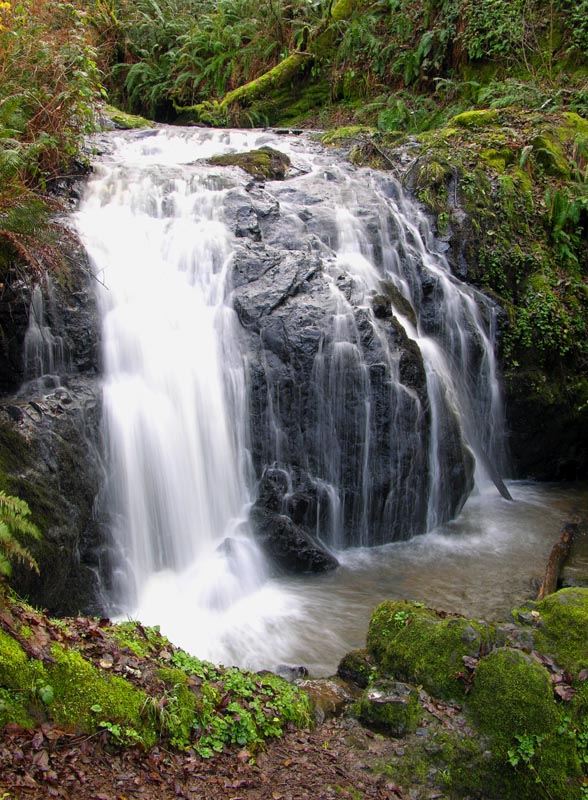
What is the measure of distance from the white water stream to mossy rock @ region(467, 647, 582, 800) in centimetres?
217

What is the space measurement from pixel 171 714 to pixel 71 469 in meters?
3.41

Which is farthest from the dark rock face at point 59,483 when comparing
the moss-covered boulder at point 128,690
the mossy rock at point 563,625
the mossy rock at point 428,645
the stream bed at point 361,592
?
the mossy rock at point 563,625

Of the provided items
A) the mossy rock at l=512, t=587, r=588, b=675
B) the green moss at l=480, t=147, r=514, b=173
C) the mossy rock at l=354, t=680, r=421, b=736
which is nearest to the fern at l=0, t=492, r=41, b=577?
the mossy rock at l=354, t=680, r=421, b=736

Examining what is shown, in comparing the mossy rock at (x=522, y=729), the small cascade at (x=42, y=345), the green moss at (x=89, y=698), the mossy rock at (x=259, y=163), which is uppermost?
the mossy rock at (x=259, y=163)

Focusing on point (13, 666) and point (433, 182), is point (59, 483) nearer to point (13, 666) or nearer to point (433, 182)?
point (13, 666)

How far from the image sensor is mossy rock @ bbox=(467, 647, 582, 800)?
12.5 ft

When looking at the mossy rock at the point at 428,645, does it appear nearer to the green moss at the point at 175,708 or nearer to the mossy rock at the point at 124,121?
the green moss at the point at 175,708

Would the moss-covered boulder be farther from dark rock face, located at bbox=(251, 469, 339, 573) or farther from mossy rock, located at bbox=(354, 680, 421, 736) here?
dark rock face, located at bbox=(251, 469, 339, 573)

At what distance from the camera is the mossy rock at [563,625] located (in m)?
4.43

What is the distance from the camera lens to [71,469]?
21.4ft

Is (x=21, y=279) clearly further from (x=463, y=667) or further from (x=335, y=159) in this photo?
(x=335, y=159)

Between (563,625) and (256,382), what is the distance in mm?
4769

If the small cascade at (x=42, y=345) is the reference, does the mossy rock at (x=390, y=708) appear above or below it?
below

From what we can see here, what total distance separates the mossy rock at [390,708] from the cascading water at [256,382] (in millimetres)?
1835
